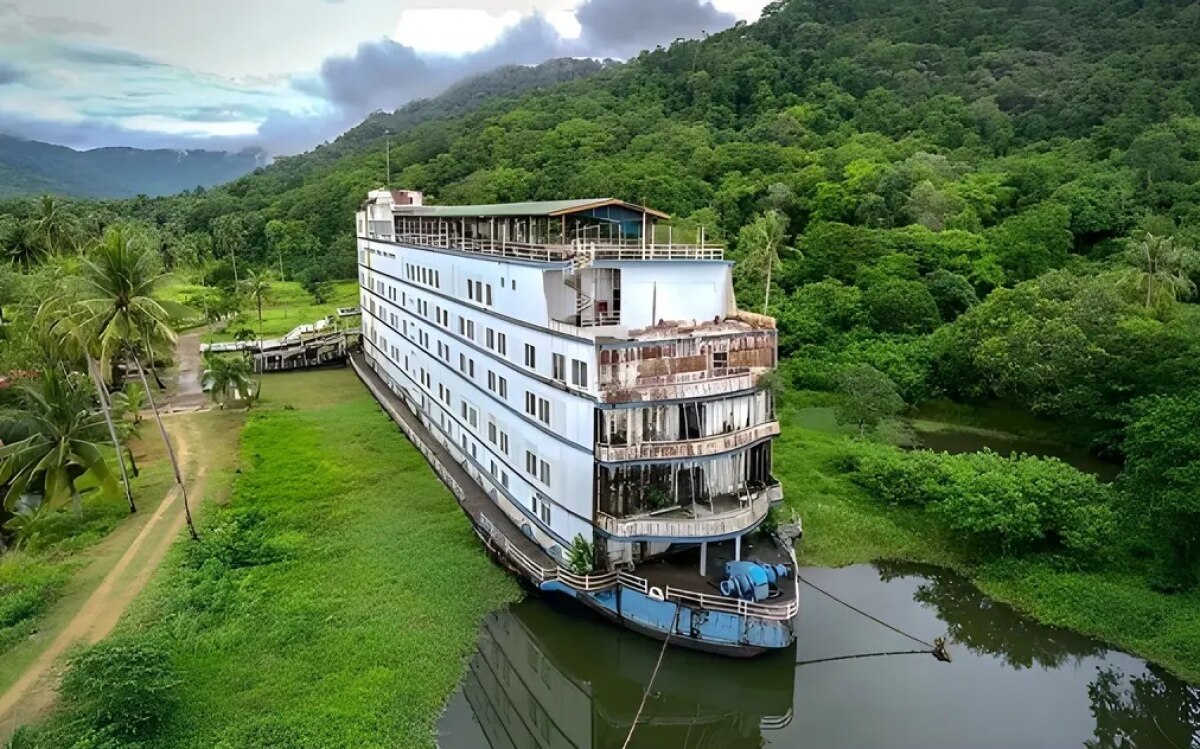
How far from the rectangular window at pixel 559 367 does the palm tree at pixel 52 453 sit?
15.9 metres

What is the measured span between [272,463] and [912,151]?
208ft

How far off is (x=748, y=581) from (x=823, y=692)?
3108 millimetres

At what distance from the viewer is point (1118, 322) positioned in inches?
1318

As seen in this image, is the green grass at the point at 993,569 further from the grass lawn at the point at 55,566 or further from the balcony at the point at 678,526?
the grass lawn at the point at 55,566

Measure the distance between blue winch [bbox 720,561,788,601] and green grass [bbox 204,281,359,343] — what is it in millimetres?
49862

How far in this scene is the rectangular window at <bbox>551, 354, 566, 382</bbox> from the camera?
19688 mm

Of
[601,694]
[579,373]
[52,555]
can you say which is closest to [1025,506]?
[601,694]

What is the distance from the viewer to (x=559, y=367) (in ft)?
65.3

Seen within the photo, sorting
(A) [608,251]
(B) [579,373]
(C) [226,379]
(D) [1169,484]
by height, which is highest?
(A) [608,251]

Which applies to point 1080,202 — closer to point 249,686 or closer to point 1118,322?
point 1118,322

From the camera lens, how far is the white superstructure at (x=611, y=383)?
18.7 metres

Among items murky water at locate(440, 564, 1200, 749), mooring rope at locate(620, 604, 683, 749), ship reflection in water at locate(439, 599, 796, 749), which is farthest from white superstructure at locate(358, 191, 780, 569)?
murky water at locate(440, 564, 1200, 749)

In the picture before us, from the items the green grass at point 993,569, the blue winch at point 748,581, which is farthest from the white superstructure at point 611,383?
the green grass at point 993,569

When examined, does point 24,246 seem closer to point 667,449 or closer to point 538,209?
point 538,209
